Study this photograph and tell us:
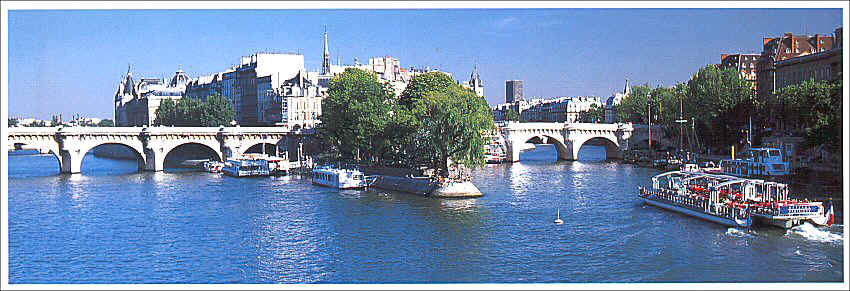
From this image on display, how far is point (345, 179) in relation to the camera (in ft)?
158

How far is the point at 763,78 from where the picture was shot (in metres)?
74.4

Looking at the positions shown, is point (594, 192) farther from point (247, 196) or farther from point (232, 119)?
point (232, 119)

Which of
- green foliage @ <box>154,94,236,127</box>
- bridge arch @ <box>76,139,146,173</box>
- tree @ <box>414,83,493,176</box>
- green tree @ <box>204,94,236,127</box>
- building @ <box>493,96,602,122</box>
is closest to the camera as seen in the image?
tree @ <box>414,83,493,176</box>

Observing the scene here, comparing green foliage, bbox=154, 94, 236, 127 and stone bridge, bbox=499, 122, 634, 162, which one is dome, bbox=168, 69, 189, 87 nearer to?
green foliage, bbox=154, 94, 236, 127

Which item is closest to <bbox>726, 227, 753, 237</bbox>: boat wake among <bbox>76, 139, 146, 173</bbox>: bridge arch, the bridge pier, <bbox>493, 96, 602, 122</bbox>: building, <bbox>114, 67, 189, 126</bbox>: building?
<bbox>76, 139, 146, 173</bbox>: bridge arch

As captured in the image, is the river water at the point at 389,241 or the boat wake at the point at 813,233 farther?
the boat wake at the point at 813,233

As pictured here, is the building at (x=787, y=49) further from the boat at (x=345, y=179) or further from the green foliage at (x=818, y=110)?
the boat at (x=345, y=179)

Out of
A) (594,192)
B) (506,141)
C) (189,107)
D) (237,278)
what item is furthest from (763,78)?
(237,278)

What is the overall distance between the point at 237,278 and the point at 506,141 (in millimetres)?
51206

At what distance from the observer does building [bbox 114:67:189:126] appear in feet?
381

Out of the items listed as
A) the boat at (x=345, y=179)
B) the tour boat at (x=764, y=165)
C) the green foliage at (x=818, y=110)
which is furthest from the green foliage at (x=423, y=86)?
the green foliage at (x=818, y=110)

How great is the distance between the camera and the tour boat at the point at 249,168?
190 ft

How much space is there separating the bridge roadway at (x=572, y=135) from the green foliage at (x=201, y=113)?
31.0 meters

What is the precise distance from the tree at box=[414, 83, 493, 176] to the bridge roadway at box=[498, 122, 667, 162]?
86.3 ft
